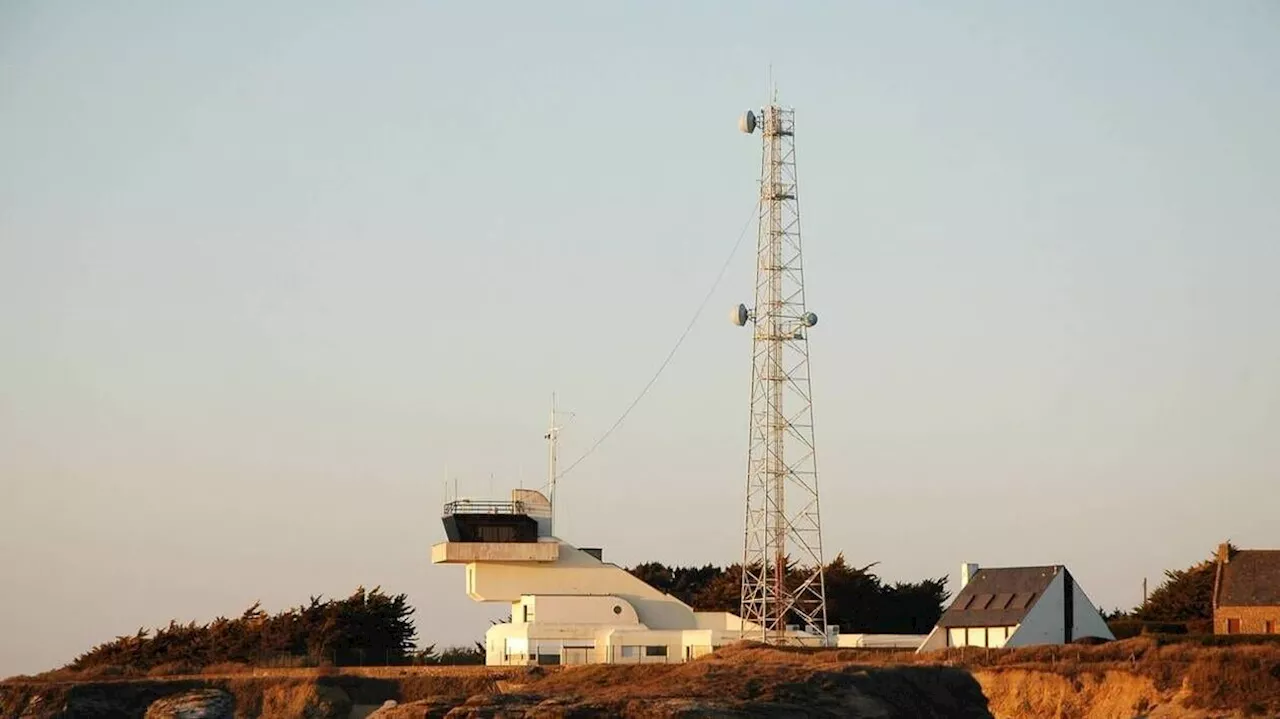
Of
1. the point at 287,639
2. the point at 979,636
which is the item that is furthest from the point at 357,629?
the point at 979,636

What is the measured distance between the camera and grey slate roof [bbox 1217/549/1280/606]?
71.1 meters


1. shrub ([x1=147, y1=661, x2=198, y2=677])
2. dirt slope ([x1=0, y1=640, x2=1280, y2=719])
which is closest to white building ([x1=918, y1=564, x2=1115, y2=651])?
dirt slope ([x1=0, y1=640, x2=1280, y2=719])

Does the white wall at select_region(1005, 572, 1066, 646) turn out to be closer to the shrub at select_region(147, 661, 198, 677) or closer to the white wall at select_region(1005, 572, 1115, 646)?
the white wall at select_region(1005, 572, 1115, 646)

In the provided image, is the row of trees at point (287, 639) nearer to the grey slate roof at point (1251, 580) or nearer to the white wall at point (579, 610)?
the white wall at point (579, 610)

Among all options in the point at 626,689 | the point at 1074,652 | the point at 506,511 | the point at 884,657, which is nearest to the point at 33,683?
the point at 506,511

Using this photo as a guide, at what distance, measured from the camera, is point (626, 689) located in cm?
5756

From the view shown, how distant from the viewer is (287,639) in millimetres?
78938

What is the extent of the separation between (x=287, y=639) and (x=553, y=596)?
11391mm

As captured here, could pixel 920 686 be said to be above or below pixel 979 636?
below

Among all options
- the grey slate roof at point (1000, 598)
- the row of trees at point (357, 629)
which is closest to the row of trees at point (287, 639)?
the row of trees at point (357, 629)

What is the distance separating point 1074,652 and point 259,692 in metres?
26.7

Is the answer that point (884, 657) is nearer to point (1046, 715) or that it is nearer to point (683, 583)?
point (1046, 715)

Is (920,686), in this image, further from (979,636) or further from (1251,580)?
(1251,580)

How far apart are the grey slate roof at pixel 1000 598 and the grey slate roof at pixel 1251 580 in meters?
8.80
